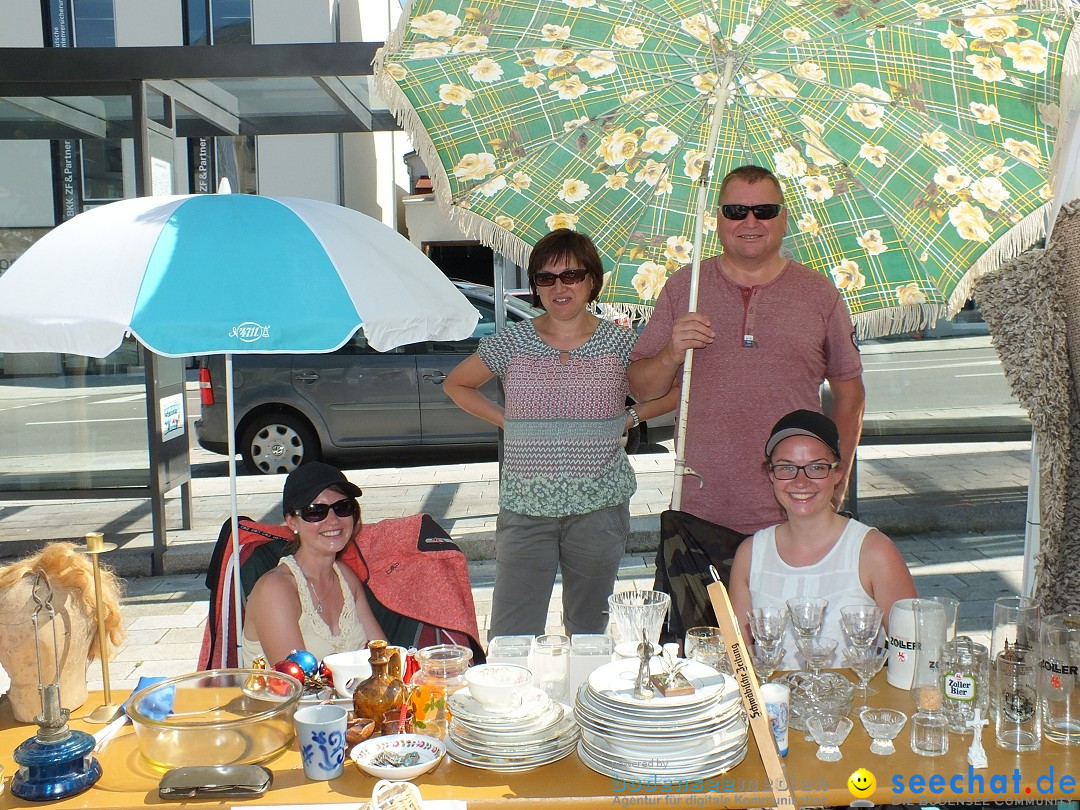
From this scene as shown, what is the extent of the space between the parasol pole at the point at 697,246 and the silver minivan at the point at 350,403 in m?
5.40

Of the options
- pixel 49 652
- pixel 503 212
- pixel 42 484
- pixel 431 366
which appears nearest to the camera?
pixel 49 652

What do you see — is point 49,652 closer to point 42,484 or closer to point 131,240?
point 131,240

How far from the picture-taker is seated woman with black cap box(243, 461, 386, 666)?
2846 mm

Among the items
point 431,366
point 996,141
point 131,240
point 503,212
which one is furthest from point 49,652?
point 431,366

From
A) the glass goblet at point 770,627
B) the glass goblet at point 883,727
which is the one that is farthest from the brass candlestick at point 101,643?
the glass goblet at point 883,727

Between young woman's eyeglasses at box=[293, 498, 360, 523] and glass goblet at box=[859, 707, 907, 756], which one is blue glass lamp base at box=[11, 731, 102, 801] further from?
glass goblet at box=[859, 707, 907, 756]

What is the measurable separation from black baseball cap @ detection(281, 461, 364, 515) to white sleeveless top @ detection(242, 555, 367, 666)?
0.21m

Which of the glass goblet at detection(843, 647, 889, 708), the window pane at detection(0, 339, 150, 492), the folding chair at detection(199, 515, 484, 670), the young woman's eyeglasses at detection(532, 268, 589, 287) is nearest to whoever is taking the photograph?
the glass goblet at detection(843, 647, 889, 708)

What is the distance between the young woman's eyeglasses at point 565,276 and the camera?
3.36 metres

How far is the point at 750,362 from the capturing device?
3242mm

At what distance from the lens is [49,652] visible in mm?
2285

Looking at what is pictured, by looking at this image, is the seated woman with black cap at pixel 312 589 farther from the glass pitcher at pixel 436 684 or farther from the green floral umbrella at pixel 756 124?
the green floral umbrella at pixel 756 124

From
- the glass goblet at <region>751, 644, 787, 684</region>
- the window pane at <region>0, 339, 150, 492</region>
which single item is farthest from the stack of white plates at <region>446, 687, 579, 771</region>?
the window pane at <region>0, 339, 150, 492</region>

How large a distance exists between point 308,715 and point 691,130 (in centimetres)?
225
